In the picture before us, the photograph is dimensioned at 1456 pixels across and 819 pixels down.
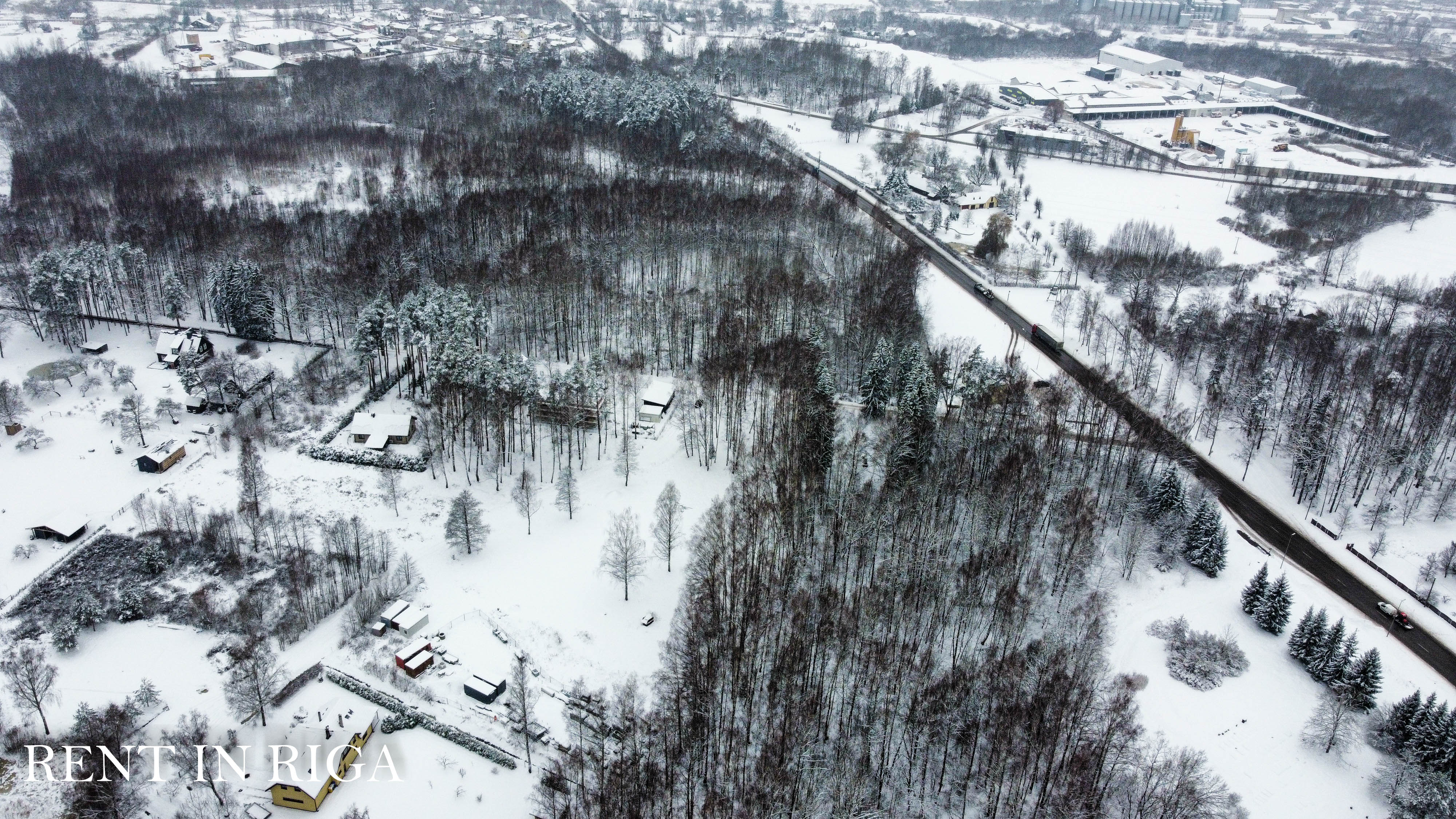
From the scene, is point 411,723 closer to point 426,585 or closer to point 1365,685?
point 426,585

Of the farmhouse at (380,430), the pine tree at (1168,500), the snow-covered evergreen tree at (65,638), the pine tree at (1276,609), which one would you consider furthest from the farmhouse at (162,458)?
the pine tree at (1276,609)

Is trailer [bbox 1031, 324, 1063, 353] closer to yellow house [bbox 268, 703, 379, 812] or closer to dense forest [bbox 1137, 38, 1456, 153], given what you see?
yellow house [bbox 268, 703, 379, 812]

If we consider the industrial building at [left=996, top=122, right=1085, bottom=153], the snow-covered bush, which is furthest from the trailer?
the industrial building at [left=996, top=122, right=1085, bottom=153]

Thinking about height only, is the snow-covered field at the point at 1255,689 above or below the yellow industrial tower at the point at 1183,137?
below

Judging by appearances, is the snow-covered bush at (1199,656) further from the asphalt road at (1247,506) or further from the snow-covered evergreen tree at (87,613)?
the snow-covered evergreen tree at (87,613)

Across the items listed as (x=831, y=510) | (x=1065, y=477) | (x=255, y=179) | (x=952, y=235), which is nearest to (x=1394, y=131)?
(x=952, y=235)

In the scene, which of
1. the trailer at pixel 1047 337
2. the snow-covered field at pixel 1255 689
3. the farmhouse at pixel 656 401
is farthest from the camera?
the trailer at pixel 1047 337

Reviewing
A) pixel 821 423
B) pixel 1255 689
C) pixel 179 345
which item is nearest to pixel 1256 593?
pixel 1255 689
